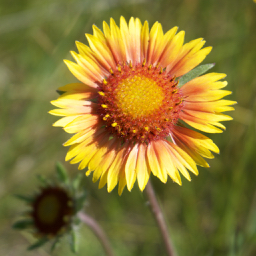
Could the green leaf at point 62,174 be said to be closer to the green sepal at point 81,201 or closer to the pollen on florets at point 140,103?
the green sepal at point 81,201

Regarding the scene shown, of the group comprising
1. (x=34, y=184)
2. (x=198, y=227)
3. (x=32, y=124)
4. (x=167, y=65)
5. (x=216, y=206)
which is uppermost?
(x=32, y=124)

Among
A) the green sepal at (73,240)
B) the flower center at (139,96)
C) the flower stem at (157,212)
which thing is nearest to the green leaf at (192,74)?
the flower center at (139,96)

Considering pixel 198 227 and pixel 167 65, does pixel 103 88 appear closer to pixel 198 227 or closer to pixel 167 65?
pixel 167 65

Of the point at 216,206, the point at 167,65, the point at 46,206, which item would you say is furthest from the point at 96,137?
the point at 216,206

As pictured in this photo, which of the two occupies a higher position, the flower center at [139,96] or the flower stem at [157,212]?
the flower center at [139,96]

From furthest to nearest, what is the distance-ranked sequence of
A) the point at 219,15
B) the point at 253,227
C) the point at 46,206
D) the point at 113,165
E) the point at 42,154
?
the point at 42,154 → the point at 219,15 → the point at 253,227 → the point at 46,206 → the point at 113,165

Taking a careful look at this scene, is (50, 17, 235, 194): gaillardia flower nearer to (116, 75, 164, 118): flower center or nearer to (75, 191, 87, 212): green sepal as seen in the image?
(116, 75, 164, 118): flower center

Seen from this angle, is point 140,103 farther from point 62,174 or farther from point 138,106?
point 62,174
